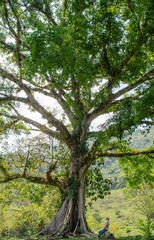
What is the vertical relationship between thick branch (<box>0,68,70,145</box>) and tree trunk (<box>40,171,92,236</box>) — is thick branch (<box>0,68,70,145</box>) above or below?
above

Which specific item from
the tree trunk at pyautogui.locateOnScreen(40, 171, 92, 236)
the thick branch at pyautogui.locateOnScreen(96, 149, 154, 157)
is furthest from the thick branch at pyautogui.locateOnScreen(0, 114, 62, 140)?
the tree trunk at pyautogui.locateOnScreen(40, 171, 92, 236)

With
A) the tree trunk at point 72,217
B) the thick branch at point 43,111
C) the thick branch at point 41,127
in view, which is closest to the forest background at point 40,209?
the tree trunk at point 72,217

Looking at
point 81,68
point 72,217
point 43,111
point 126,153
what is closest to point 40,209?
point 72,217

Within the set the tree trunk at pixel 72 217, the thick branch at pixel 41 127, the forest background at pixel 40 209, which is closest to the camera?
the tree trunk at pixel 72 217

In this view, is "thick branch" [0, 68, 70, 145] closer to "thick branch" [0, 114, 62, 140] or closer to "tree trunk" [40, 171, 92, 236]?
"thick branch" [0, 114, 62, 140]

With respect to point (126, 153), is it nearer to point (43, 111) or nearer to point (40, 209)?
point (43, 111)

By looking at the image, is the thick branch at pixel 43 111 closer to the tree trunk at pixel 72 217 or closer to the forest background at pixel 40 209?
the tree trunk at pixel 72 217

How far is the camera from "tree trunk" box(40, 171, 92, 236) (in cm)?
1198

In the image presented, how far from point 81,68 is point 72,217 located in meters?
7.54

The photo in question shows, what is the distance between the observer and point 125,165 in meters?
17.9

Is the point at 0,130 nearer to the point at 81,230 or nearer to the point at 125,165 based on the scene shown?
the point at 81,230

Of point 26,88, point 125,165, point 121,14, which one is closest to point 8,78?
point 26,88

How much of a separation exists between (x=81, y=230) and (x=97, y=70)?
719 cm

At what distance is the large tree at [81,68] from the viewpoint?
26.6 feet
